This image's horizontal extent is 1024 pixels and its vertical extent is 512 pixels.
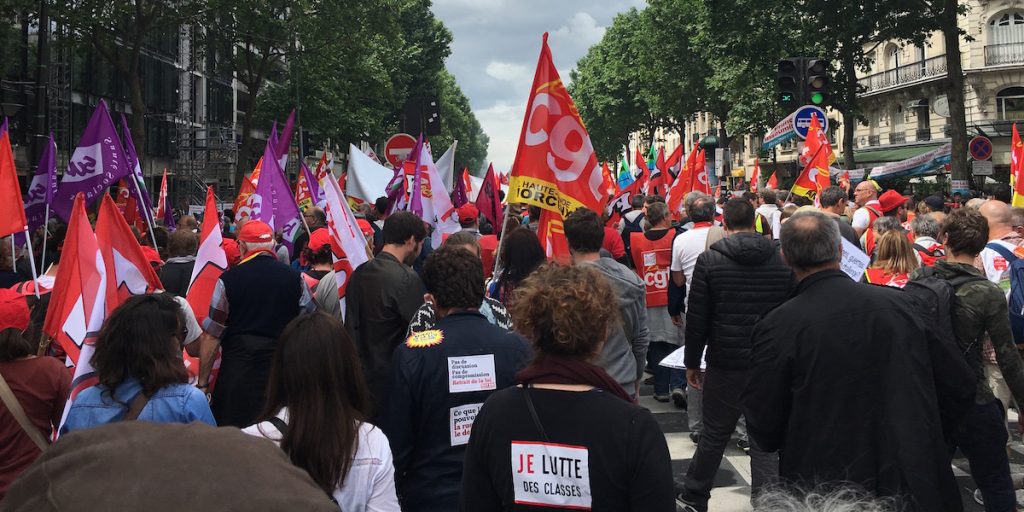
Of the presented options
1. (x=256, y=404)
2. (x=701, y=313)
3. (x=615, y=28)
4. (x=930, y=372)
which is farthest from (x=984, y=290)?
(x=615, y=28)

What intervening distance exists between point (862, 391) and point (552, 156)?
334 centimetres

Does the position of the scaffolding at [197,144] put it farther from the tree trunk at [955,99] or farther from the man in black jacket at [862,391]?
the man in black jacket at [862,391]

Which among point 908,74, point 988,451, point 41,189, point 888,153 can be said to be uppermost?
point 908,74

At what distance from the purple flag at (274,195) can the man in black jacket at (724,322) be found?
476 cm

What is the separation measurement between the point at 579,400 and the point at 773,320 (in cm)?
129

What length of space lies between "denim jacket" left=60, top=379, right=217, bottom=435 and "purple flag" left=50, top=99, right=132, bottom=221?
6372 mm

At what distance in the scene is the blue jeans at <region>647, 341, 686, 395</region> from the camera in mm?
8406

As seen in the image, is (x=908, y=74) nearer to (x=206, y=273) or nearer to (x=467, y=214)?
(x=467, y=214)

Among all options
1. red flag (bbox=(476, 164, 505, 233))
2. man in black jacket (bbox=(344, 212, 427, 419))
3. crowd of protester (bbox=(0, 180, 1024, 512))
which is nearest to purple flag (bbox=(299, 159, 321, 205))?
red flag (bbox=(476, 164, 505, 233))

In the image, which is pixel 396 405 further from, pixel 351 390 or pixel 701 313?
pixel 701 313

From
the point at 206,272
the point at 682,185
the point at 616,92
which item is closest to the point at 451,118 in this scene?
the point at 616,92

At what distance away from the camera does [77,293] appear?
446cm

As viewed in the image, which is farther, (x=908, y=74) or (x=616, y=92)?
(x=616, y=92)

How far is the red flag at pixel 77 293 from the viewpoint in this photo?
4320 millimetres
